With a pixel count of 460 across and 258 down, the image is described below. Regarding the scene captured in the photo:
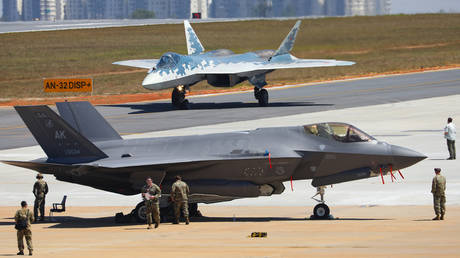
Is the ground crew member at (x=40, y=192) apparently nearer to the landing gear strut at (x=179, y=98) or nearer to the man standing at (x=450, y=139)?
the man standing at (x=450, y=139)

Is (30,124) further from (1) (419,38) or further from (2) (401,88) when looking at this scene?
(1) (419,38)

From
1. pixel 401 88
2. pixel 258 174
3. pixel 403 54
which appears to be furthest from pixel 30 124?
pixel 403 54

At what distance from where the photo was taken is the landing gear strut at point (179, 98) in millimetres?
56219

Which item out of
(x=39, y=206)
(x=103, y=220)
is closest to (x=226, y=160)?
(x=103, y=220)

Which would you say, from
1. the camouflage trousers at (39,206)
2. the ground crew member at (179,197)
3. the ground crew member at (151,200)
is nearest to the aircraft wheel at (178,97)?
the camouflage trousers at (39,206)

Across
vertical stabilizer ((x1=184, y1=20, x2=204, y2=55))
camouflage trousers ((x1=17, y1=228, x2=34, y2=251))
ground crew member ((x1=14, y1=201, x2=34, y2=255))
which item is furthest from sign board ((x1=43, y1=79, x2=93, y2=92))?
camouflage trousers ((x1=17, y1=228, x2=34, y2=251))

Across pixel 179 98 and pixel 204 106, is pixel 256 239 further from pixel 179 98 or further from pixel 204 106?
pixel 204 106

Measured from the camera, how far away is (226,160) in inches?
929

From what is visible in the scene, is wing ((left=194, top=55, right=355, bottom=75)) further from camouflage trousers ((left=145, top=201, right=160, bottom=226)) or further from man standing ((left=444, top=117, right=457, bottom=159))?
camouflage trousers ((left=145, top=201, right=160, bottom=226))

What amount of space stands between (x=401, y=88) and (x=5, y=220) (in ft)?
157

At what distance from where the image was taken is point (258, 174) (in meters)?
23.5

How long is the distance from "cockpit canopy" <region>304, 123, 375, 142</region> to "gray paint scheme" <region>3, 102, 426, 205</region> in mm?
30

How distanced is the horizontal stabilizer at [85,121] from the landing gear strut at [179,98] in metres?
30.0

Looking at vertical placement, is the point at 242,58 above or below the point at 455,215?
above
